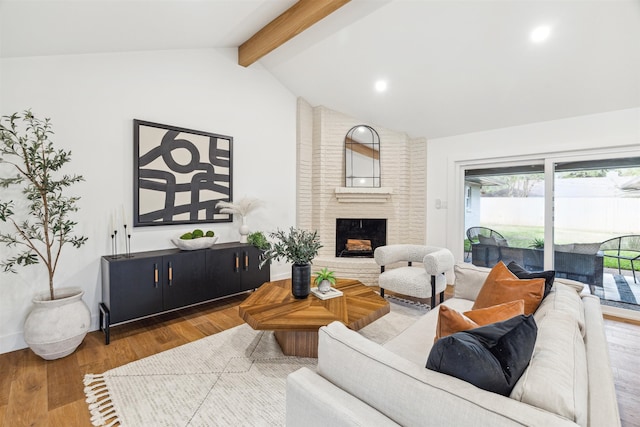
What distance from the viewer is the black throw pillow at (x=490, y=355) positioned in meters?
0.86

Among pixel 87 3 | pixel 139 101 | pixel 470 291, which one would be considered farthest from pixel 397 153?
pixel 87 3

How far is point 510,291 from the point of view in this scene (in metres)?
1.74

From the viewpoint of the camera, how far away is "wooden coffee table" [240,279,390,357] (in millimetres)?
2023

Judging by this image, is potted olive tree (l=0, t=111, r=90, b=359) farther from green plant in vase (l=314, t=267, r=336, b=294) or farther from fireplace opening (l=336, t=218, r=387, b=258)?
fireplace opening (l=336, t=218, r=387, b=258)

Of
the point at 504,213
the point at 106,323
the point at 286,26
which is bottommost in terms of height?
the point at 106,323

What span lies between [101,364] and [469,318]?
101 inches

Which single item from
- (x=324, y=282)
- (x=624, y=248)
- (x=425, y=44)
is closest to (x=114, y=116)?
(x=324, y=282)

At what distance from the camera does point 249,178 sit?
4.11m

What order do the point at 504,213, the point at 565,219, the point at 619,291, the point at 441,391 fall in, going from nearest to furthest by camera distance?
the point at 441,391 < the point at 619,291 < the point at 565,219 < the point at 504,213

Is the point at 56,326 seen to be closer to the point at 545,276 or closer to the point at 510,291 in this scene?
the point at 510,291

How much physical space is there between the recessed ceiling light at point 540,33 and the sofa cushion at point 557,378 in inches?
106

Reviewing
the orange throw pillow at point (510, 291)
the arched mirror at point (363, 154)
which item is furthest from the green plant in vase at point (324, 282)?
the arched mirror at point (363, 154)

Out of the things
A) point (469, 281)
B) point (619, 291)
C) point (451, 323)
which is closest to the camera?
point (451, 323)

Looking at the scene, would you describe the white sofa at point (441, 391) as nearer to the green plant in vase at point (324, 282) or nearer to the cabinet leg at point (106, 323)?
the green plant in vase at point (324, 282)
